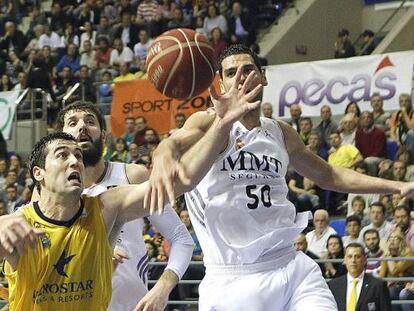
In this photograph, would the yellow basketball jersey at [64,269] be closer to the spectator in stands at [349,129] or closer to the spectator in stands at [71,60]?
Answer: the spectator in stands at [349,129]

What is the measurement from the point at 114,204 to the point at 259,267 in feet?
3.91

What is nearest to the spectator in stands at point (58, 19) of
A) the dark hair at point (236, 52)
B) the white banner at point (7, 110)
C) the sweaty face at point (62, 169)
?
the white banner at point (7, 110)

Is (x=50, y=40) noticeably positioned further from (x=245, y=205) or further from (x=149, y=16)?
(x=245, y=205)

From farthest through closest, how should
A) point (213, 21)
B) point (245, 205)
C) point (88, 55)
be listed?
point (88, 55)
point (213, 21)
point (245, 205)

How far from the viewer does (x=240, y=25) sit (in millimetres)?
20188

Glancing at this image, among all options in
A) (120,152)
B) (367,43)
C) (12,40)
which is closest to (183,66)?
(120,152)

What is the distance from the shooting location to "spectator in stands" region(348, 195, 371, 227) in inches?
488

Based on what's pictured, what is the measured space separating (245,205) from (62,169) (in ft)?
4.25

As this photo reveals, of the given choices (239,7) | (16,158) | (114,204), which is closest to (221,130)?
(114,204)

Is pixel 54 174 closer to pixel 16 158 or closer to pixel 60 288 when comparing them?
pixel 60 288

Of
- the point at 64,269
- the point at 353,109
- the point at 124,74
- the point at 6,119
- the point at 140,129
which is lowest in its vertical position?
Result: the point at 6,119

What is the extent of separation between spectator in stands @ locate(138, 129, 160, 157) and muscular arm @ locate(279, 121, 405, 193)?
8.59 meters

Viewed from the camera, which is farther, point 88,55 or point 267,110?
point 88,55

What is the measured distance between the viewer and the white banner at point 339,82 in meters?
15.6
